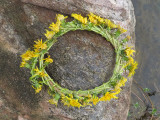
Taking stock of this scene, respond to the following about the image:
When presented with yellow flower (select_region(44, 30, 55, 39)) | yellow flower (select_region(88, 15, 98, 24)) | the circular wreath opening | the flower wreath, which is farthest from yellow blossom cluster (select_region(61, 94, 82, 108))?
yellow flower (select_region(88, 15, 98, 24))

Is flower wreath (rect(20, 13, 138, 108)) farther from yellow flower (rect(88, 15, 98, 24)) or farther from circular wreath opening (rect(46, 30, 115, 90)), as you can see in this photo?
circular wreath opening (rect(46, 30, 115, 90))

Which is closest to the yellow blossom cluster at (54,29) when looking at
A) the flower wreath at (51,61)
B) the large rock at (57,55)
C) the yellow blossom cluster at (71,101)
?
the flower wreath at (51,61)

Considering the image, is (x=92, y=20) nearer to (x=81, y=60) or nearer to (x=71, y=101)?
(x=81, y=60)

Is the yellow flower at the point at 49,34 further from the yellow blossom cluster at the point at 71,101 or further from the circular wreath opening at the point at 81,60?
the yellow blossom cluster at the point at 71,101

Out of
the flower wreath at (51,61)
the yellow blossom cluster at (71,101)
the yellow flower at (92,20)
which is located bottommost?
the yellow blossom cluster at (71,101)

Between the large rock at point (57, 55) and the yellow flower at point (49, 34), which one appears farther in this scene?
the large rock at point (57, 55)

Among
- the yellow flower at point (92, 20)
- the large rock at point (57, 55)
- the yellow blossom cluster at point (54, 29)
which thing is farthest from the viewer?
the large rock at point (57, 55)

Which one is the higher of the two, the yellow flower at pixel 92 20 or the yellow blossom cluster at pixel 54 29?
the yellow flower at pixel 92 20

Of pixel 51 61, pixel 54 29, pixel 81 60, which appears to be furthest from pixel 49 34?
pixel 81 60
